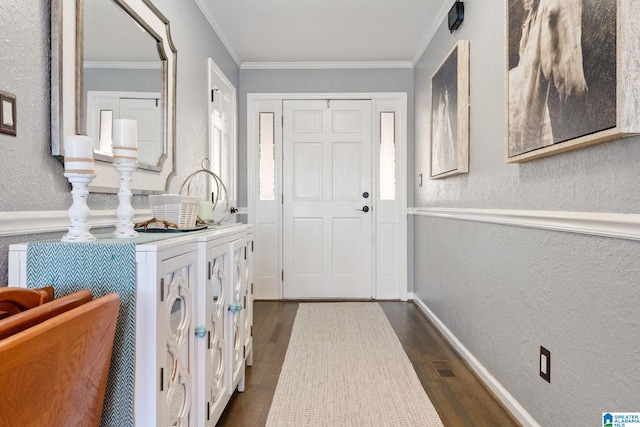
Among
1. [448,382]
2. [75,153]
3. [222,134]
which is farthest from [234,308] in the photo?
[222,134]

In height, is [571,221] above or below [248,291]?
above

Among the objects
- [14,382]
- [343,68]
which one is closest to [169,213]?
[14,382]

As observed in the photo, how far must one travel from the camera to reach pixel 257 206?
167 inches

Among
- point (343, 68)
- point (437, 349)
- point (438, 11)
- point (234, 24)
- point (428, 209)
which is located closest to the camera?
point (437, 349)

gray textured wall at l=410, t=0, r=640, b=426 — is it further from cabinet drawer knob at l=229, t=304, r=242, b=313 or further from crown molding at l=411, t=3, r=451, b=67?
cabinet drawer knob at l=229, t=304, r=242, b=313

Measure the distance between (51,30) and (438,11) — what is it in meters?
2.62

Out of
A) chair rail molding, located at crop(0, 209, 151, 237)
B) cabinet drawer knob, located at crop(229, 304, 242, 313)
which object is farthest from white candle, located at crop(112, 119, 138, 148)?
cabinet drawer knob, located at crop(229, 304, 242, 313)

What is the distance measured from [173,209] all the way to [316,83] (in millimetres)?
2927

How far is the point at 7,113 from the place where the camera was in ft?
3.84

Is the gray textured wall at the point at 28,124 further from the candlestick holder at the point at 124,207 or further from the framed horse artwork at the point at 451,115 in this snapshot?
the framed horse artwork at the point at 451,115

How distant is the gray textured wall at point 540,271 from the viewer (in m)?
1.22

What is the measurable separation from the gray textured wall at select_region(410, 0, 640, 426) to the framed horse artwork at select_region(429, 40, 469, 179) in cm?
8

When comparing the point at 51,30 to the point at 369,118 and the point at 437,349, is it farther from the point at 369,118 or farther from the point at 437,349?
the point at 369,118

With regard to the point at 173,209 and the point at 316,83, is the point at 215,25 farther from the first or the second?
the point at 173,209
